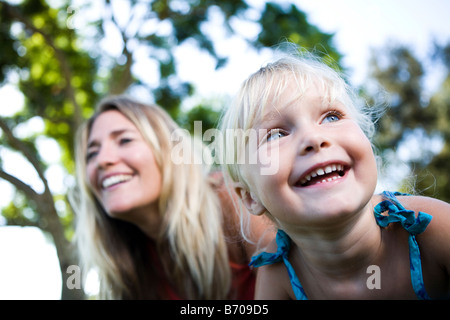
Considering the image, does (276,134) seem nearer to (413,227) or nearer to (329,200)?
(329,200)

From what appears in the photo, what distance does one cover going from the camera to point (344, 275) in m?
1.70

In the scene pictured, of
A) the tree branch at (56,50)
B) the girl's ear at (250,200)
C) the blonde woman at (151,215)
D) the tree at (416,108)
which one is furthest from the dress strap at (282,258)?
the tree at (416,108)

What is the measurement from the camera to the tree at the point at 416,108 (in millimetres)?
14469

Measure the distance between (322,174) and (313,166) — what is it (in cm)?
6

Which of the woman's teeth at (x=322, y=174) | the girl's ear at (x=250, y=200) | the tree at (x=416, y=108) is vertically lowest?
the woman's teeth at (x=322, y=174)

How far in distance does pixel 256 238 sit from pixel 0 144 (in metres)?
4.61

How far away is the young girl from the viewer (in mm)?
1453

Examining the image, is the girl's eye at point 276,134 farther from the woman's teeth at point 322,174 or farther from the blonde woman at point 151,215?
the blonde woman at point 151,215

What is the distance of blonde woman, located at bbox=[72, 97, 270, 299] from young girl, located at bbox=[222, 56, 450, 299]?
1.04 meters

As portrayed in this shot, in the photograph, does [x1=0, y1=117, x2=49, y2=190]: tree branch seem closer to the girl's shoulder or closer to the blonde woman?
the blonde woman

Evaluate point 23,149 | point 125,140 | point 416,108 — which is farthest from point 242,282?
point 416,108

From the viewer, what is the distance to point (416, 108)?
54.7 feet

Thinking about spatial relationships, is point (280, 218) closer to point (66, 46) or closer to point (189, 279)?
point (189, 279)
